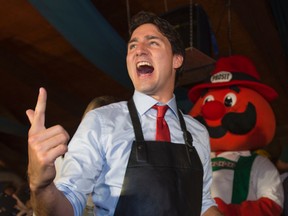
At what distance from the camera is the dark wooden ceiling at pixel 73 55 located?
3.93m

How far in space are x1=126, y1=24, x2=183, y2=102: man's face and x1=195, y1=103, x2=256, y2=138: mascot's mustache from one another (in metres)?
1.13

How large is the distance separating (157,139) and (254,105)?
142 centimetres

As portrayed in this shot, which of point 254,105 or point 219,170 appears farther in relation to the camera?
point 254,105

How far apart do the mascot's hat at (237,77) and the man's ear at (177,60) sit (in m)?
1.10

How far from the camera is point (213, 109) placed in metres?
2.41

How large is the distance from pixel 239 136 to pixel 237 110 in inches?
6.4

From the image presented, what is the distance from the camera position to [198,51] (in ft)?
8.86

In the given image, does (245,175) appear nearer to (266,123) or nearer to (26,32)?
(266,123)

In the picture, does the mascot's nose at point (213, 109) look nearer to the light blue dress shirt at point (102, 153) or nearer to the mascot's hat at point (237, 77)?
the mascot's hat at point (237, 77)

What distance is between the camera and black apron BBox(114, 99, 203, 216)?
1.07m

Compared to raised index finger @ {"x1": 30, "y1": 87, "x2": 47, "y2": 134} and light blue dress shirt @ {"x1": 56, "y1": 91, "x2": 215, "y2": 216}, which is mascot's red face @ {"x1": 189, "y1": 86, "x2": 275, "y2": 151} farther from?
raised index finger @ {"x1": 30, "y1": 87, "x2": 47, "y2": 134}

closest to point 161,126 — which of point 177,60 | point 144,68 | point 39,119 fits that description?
point 144,68

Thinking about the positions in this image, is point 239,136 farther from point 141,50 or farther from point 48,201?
point 48,201

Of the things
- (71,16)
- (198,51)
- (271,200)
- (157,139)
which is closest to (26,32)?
(71,16)
